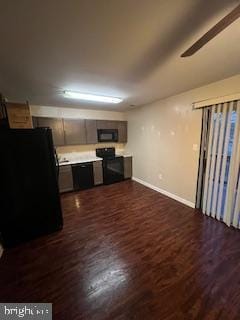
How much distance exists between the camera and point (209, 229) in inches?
96.6

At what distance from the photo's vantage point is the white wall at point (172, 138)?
2873mm

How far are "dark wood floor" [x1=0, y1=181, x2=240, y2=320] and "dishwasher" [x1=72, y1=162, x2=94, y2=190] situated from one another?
1.39m

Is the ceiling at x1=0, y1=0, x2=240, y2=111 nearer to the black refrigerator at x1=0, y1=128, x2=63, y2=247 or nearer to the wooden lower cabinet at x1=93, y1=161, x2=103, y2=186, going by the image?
the black refrigerator at x1=0, y1=128, x2=63, y2=247

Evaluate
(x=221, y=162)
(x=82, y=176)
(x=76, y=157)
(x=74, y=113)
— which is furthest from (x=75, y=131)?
(x=221, y=162)

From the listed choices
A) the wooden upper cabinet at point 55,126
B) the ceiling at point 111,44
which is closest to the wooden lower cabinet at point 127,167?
the wooden upper cabinet at point 55,126

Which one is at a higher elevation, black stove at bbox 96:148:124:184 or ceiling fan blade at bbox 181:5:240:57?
ceiling fan blade at bbox 181:5:240:57

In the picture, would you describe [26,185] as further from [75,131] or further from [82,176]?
[75,131]

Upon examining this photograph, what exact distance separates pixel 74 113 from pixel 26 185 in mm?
2786

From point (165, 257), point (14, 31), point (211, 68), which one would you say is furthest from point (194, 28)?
point (165, 257)

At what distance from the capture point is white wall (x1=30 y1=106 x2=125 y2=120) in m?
3.98

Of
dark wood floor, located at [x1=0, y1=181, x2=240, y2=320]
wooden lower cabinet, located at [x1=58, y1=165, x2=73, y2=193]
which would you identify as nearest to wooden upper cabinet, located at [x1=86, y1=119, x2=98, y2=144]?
wooden lower cabinet, located at [x1=58, y1=165, x2=73, y2=193]

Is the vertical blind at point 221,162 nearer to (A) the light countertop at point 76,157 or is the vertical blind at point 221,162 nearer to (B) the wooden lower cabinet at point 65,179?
(A) the light countertop at point 76,157

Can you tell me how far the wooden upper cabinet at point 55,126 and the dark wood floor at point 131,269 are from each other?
2.11 metres

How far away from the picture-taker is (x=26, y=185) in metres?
2.21
